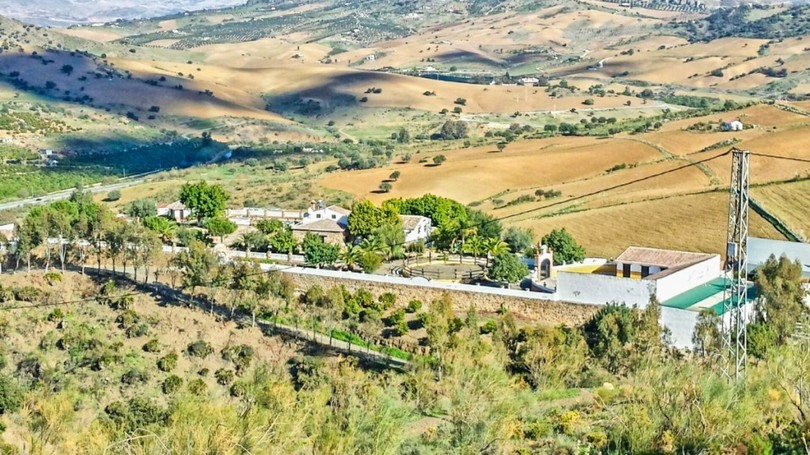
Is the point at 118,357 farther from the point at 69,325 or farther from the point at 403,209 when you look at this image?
the point at 403,209

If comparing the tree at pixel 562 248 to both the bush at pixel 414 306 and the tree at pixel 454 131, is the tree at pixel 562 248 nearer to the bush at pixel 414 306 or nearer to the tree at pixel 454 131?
the bush at pixel 414 306

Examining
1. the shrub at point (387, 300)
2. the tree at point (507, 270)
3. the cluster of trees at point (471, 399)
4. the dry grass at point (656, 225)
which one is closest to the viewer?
the cluster of trees at point (471, 399)

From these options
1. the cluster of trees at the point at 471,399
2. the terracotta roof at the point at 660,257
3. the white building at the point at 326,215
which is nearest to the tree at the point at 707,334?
the cluster of trees at the point at 471,399

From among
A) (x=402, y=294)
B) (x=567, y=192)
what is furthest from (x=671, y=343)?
(x=567, y=192)

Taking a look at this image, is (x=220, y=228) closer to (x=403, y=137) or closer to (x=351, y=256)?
(x=351, y=256)

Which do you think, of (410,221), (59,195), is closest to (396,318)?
(410,221)

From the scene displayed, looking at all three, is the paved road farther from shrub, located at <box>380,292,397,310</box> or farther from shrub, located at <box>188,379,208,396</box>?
shrub, located at <box>188,379,208,396</box>

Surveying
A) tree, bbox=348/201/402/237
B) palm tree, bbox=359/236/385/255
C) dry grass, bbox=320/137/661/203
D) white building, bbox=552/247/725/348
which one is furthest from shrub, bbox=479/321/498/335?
dry grass, bbox=320/137/661/203
